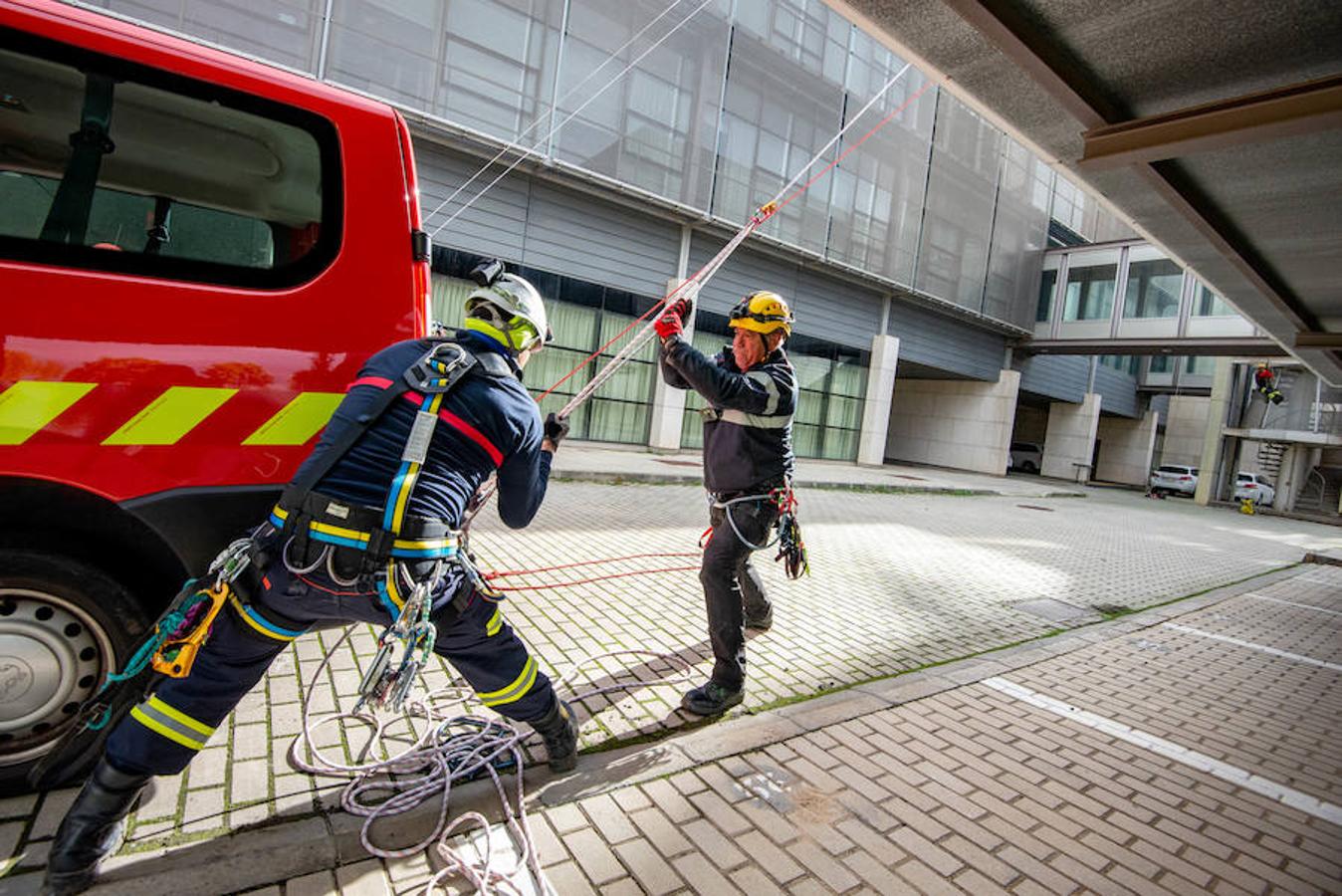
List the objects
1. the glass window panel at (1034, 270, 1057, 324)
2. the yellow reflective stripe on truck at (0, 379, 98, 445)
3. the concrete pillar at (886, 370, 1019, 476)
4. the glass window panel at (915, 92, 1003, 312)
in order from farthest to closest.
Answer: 1. the glass window panel at (1034, 270, 1057, 324)
2. the concrete pillar at (886, 370, 1019, 476)
3. the glass window panel at (915, 92, 1003, 312)
4. the yellow reflective stripe on truck at (0, 379, 98, 445)

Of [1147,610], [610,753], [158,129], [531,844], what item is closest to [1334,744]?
[1147,610]

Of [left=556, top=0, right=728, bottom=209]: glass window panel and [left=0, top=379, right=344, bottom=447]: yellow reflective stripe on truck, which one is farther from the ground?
[left=556, top=0, right=728, bottom=209]: glass window panel

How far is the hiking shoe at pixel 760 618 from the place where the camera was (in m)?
4.33

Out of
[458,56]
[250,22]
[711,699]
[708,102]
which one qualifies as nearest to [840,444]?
[708,102]

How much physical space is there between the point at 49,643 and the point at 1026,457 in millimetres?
38571

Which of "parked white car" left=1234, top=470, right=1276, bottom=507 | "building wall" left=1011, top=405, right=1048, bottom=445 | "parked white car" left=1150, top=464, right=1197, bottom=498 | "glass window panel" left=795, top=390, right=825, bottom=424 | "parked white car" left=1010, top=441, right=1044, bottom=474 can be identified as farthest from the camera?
"building wall" left=1011, top=405, right=1048, bottom=445

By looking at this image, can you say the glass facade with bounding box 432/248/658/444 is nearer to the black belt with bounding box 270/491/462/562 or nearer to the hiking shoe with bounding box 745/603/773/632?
the hiking shoe with bounding box 745/603/773/632

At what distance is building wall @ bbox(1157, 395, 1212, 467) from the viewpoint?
3588 cm

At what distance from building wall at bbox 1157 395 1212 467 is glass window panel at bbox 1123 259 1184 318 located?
15.6 m

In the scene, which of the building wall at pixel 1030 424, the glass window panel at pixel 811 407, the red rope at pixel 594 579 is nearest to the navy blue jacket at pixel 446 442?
the red rope at pixel 594 579

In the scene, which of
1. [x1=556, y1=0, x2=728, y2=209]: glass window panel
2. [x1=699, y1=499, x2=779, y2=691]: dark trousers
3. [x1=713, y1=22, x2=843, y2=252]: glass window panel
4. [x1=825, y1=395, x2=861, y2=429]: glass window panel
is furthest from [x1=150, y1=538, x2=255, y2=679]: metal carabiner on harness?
[x1=825, y1=395, x2=861, y2=429]: glass window panel

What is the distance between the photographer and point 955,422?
2831 cm

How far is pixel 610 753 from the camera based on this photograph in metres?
2.95

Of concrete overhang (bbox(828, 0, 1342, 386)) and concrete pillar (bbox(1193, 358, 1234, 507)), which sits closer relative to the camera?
concrete overhang (bbox(828, 0, 1342, 386))
